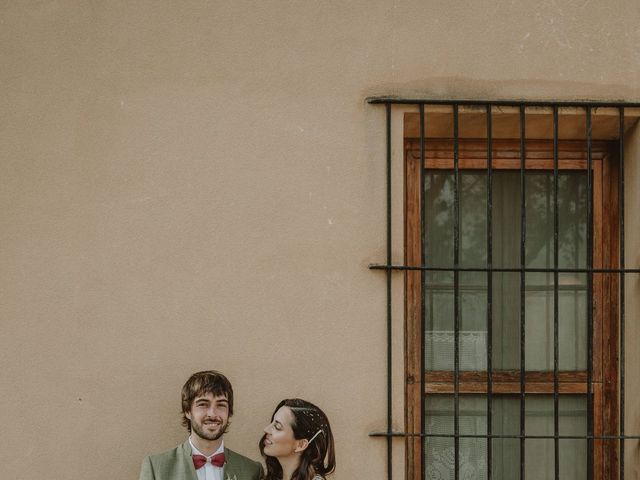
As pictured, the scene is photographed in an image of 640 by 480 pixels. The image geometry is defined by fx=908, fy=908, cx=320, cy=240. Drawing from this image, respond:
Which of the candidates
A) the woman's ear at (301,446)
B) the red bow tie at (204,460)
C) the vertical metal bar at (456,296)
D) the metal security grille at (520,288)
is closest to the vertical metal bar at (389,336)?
the metal security grille at (520,288)

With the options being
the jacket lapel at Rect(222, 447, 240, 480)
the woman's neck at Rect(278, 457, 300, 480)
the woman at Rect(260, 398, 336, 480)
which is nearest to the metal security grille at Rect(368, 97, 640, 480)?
the woman at Rect(260, 398, 336, 480)

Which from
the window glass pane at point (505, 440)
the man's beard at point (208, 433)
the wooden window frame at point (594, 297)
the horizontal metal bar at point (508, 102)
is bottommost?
the window glass pane at point (505, 440)

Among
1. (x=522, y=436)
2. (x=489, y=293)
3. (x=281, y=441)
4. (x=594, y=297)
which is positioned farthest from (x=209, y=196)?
(x=594, y=297)

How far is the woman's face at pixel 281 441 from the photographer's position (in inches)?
140

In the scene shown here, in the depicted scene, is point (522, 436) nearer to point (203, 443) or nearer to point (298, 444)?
point (298, 444)

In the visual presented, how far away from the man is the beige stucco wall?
33 centimetres

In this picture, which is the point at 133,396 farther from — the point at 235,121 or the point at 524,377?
the point at 524,377

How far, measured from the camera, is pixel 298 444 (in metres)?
3.56

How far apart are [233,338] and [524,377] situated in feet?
4.39

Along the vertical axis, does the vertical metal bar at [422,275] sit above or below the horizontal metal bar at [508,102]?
below

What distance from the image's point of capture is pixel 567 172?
175 inches

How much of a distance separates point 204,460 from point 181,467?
10cm

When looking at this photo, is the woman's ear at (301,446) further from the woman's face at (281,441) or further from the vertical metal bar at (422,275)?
the vertical metal bar at (422,275)

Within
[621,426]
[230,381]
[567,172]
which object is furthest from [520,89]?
[230,381]
